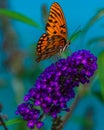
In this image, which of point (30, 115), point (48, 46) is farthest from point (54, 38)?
point (30, 115)

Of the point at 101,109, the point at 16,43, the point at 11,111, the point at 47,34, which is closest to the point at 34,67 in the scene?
the point at 16,43

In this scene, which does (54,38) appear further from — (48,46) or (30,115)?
(30,115)

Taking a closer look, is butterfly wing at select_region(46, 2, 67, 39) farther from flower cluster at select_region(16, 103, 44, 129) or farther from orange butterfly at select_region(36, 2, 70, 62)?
flower cluster at select_region(16, 103, 44, 129)

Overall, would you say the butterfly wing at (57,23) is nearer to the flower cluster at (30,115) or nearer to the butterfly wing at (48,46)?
the butterfly wing at (48,46)

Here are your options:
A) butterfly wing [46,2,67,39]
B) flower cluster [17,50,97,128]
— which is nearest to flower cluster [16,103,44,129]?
flower cluster [17,50,97,128]

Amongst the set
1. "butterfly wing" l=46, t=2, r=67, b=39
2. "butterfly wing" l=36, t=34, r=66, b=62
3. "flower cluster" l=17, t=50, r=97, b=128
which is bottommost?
"flower cluster" l=17, t=50, r=97, b=128

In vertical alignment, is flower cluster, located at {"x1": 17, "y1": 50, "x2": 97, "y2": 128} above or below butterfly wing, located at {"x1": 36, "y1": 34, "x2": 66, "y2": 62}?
below

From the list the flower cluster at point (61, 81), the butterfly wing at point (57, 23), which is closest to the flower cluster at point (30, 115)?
the flower cluster at point (61, 81)

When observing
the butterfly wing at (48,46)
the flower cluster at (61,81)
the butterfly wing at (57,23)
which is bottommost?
the flower cluster at (61,81)
